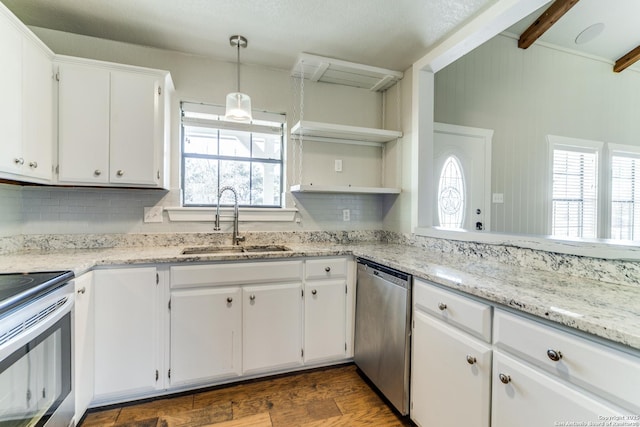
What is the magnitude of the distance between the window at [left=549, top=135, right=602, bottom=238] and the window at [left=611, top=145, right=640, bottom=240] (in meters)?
0.35

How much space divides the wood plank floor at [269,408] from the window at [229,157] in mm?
1419

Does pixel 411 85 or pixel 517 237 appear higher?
pixel 411 85

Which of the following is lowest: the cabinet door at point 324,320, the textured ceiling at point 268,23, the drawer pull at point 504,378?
the cabinet door at point 324,320

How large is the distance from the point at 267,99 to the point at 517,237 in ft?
7.13

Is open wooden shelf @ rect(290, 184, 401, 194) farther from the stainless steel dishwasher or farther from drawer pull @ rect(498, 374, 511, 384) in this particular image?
drawer pull @ rect(498, 374, 511, 384)

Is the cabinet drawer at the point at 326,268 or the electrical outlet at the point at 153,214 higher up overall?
the electrical outlet at the point at 153,214

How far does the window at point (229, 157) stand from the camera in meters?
2.39

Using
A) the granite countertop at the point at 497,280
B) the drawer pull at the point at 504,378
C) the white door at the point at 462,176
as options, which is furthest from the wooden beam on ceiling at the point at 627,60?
the drawer pull at the point at 504,378

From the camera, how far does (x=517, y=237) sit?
1.62 meters

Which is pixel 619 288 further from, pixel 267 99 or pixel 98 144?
pixel 98 144

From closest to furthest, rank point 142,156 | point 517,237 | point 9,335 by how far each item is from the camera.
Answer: point 9,335
point 517,237
point 142,156

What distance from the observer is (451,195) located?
292 centimetres

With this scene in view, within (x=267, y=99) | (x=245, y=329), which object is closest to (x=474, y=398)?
(x=245, y=329)

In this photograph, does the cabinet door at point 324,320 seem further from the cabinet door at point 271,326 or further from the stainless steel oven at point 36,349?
the stainless steel oven at point 36,349
